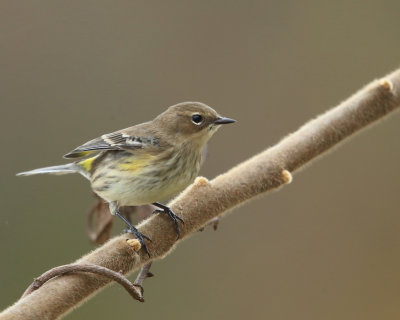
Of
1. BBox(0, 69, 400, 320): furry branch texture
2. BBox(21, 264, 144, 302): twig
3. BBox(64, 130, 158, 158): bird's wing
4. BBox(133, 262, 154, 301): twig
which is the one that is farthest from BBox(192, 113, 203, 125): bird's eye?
BBox(21, 264, 144, 302): twig

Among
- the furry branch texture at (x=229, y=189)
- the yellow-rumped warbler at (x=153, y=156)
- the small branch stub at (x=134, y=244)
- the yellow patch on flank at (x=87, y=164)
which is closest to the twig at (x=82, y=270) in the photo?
the furry branch texture at (x=229, y=189)

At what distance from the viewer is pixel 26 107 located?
122 inches

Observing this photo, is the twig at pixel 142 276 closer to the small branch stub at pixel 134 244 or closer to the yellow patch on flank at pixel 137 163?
the small branch stub at pixel 134 244

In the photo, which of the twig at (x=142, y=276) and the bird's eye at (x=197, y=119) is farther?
the bird's eye at (x=197, y=119)

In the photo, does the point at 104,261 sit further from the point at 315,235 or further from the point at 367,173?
the point at 367,173

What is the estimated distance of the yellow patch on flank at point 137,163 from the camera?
1.84m

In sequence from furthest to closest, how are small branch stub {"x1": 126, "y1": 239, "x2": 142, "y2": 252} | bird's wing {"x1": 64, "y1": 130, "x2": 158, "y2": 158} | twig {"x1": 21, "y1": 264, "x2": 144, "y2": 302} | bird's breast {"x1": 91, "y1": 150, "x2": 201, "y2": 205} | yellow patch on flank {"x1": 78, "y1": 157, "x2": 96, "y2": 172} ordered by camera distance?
1. yellow patch on flank {"x1": 78, "y1": 157, "x2": 96, "y2": 172}
2. bird's wing {"x1": 64, "y1": 130, "x2": 158, "y2": 158}
3. bird's breast {"x1": 91, "y1": 150, "x2": 201, "y2": 205}
4. small branch stub {"x1": 126, "y1": 239, "x2": 142, "y2": 252}
5. twig {"x1": 21, "y1": 264, "x2": 144, "y2": 302}

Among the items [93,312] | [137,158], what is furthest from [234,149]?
[137,158]

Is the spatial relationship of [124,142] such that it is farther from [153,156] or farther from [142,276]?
[142,276]

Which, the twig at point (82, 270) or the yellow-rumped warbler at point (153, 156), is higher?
the twig at point (82, 270)

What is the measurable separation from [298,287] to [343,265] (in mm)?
235

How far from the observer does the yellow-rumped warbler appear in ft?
5.79

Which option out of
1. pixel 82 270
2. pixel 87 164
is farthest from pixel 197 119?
pixel 82 270

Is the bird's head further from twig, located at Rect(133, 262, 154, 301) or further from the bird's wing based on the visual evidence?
twig, located at Rect(133, 262, 154, 301)
